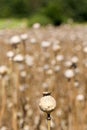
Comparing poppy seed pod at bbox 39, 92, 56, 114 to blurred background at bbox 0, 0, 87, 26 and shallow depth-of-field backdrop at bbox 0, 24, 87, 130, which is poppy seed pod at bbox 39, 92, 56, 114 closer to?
shallow depth-of-field backdrop at bbox 0, 24, 87, 130

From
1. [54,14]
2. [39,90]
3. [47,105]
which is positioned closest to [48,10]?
[54,14]

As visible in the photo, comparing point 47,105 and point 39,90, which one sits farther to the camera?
point 39,90

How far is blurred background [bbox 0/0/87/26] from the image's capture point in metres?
13.3

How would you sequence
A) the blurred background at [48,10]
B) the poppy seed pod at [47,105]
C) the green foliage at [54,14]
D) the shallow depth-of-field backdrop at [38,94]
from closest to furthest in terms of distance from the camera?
1. the poppy seed pod at [47,105]
2. the shallow depth-of-field backdrop at [38,94]
3. the green foliage at [54,14]
4. the blurred background at [48,10]

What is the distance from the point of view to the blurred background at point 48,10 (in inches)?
524

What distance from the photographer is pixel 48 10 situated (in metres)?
13.4

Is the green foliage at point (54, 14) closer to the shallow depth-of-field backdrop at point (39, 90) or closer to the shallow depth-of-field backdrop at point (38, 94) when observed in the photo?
the shallow depth-of-field backdrop at point (39, 90)

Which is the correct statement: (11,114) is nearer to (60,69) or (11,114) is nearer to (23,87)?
(23,87)

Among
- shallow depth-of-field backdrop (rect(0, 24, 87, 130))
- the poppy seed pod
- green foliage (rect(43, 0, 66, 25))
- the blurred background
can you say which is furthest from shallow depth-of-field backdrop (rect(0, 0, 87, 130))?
the blurred background

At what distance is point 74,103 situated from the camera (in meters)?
2.13

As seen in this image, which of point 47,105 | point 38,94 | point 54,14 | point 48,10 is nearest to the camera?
point 47,105

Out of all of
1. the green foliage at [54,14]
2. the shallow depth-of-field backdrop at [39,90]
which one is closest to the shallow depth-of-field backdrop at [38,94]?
the shallow depth-of-field backdrop at [39,90]

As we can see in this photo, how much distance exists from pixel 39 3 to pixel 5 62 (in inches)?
613

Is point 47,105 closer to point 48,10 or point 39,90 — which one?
point 39,90
